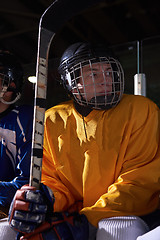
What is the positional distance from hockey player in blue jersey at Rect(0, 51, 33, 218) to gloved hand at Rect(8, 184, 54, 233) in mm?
325

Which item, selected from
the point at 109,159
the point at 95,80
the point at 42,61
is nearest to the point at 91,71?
the point at 95,80

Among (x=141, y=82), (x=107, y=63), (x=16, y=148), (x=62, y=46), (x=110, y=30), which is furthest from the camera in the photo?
(x=62, y=46)

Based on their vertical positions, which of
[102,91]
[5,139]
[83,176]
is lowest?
[83,176]

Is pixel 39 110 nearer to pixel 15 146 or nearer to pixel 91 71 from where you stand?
pixel 91 71

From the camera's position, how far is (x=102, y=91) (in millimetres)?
1177

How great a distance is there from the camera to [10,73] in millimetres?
1424

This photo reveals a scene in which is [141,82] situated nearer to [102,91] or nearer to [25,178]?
[102,91]

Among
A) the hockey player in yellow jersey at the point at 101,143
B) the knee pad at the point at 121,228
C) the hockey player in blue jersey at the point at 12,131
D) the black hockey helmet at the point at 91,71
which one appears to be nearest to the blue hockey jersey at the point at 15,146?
the hockey player in blue jersey at the point at 12,131

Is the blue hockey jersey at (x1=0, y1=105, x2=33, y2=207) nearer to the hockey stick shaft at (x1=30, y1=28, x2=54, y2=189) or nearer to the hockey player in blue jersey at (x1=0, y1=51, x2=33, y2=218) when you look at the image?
the hockey player in blue jersey at (x1=0, y1=51, x2=33, y2=218)

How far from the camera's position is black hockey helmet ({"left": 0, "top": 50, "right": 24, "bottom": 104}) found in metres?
1.41

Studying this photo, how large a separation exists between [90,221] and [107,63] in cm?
54

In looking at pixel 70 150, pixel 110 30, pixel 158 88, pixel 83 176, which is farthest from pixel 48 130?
pixel 110 30

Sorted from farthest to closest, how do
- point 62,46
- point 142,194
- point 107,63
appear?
point 62,46 < point 107,63 < point 142,194

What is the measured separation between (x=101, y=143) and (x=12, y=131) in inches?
16.2
